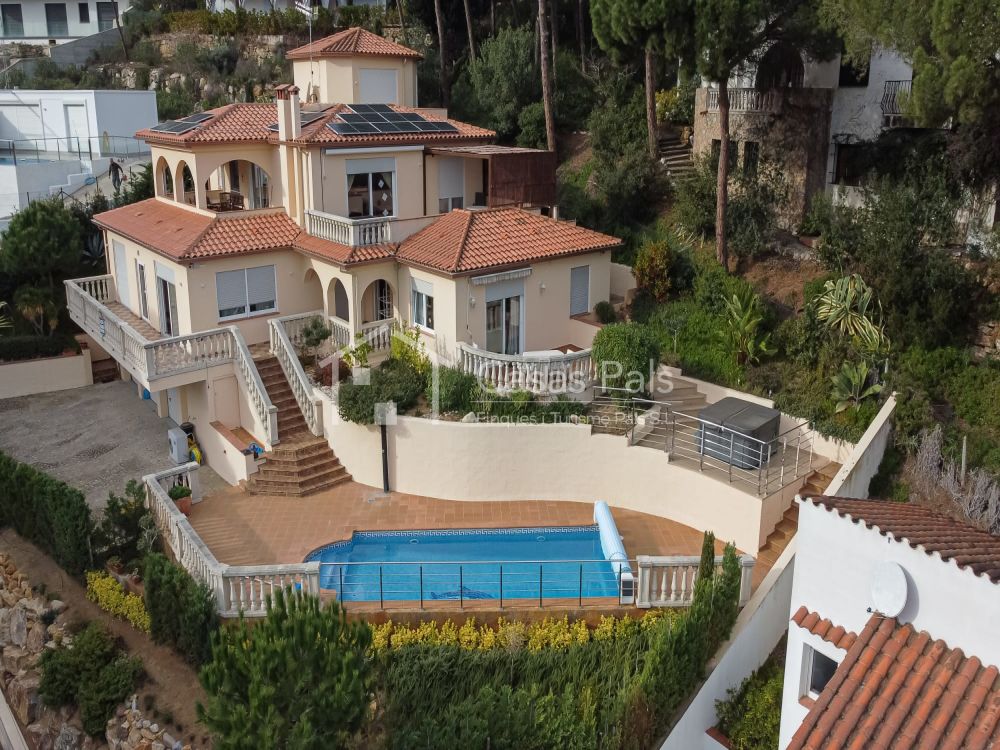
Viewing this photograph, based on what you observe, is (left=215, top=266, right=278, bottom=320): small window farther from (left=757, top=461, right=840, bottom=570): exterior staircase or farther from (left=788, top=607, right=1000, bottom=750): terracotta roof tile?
(left=788, top=607, right=1000, bottom=750): terracotta roof tile

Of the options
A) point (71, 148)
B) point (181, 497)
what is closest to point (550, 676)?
point (181, 497)

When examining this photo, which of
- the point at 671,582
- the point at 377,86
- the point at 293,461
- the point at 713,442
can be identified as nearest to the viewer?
the point at 671,582

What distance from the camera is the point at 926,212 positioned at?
23031mm

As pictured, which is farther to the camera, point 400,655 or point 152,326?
point 152,326

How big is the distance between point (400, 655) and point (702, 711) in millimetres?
5424

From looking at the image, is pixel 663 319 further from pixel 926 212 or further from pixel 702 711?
pixel 702 711

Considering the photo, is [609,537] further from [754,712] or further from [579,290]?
[579,290]

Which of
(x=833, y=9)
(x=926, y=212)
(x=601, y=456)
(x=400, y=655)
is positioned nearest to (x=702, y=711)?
(x=400, y=655)

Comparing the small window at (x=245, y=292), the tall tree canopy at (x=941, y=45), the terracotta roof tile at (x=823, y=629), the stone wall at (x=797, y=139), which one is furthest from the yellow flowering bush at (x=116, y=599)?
the stone wall at (x=797, y=139)

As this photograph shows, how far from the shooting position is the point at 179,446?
24.0 m

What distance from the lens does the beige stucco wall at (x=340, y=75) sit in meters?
30.2

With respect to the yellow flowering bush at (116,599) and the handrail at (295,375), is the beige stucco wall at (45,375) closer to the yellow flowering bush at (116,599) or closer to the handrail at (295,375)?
the handrail at (295,375)

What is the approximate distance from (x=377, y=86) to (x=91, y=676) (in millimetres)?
21871

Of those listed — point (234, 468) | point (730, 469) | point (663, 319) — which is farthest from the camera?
point (663, 319)
